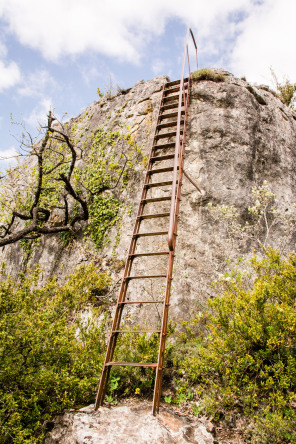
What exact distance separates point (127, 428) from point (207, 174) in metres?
4.37

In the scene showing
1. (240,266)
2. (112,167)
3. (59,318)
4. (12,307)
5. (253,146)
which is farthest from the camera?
(112,167)

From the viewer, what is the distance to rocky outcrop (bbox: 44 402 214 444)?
7.46 feet

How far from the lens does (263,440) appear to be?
7.44 feet

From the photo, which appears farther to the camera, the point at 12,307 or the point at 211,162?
the point at 211,162

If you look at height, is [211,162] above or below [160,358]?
above

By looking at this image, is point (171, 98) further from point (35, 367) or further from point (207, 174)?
point (35, 367)

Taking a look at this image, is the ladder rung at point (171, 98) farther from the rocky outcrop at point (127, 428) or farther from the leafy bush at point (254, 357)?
the rocky outcrop at point (127, 428)

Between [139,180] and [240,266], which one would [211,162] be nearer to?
[139,180]

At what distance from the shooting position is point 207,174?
18.4 ft

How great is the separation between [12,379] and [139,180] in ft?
14.6

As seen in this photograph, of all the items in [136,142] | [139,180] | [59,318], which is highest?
[136,142]

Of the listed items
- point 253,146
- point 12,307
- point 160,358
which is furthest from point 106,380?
point 253,146

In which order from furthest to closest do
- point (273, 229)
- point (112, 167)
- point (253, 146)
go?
point (112, 167) < point (253, 146) < point (273, 229)

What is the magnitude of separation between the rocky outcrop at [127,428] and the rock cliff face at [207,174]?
65.5 inches
